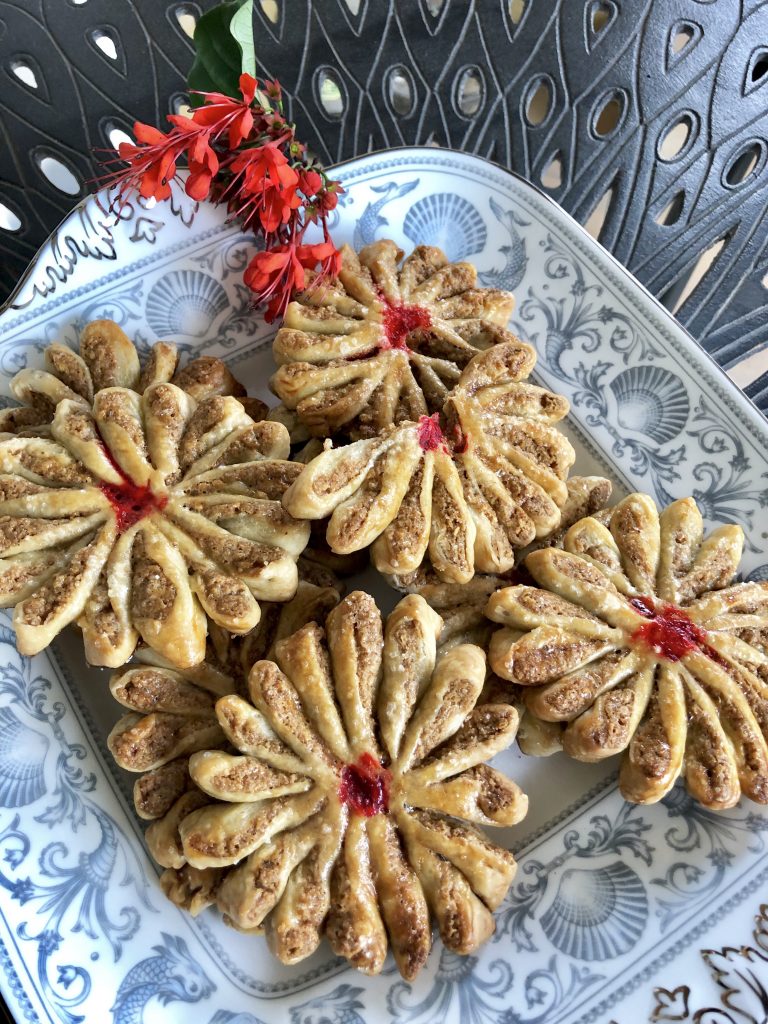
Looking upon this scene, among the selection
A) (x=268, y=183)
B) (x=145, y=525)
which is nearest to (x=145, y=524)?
(x=145, y=525)

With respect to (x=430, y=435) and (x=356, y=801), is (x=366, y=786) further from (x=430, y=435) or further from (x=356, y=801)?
(x=430, y=435)

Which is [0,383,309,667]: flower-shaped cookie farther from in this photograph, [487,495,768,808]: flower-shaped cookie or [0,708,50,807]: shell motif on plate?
[487,495,768,808]: flower-shaped cookie

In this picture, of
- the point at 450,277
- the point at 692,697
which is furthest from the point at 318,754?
the point at 450,277

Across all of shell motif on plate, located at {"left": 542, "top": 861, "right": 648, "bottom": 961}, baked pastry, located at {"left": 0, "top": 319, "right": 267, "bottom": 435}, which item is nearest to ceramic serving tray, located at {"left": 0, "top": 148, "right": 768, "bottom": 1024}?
shell motif on plate, located at {"left": 542, "top": 861, "right": 648, "bottom": 961}

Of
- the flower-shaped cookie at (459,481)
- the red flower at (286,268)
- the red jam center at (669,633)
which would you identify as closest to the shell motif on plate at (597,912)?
the red jam center at (669,633)

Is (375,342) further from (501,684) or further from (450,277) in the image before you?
(501,684)

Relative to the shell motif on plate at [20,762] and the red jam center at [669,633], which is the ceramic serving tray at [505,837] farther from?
the red jam center at [669,633]
